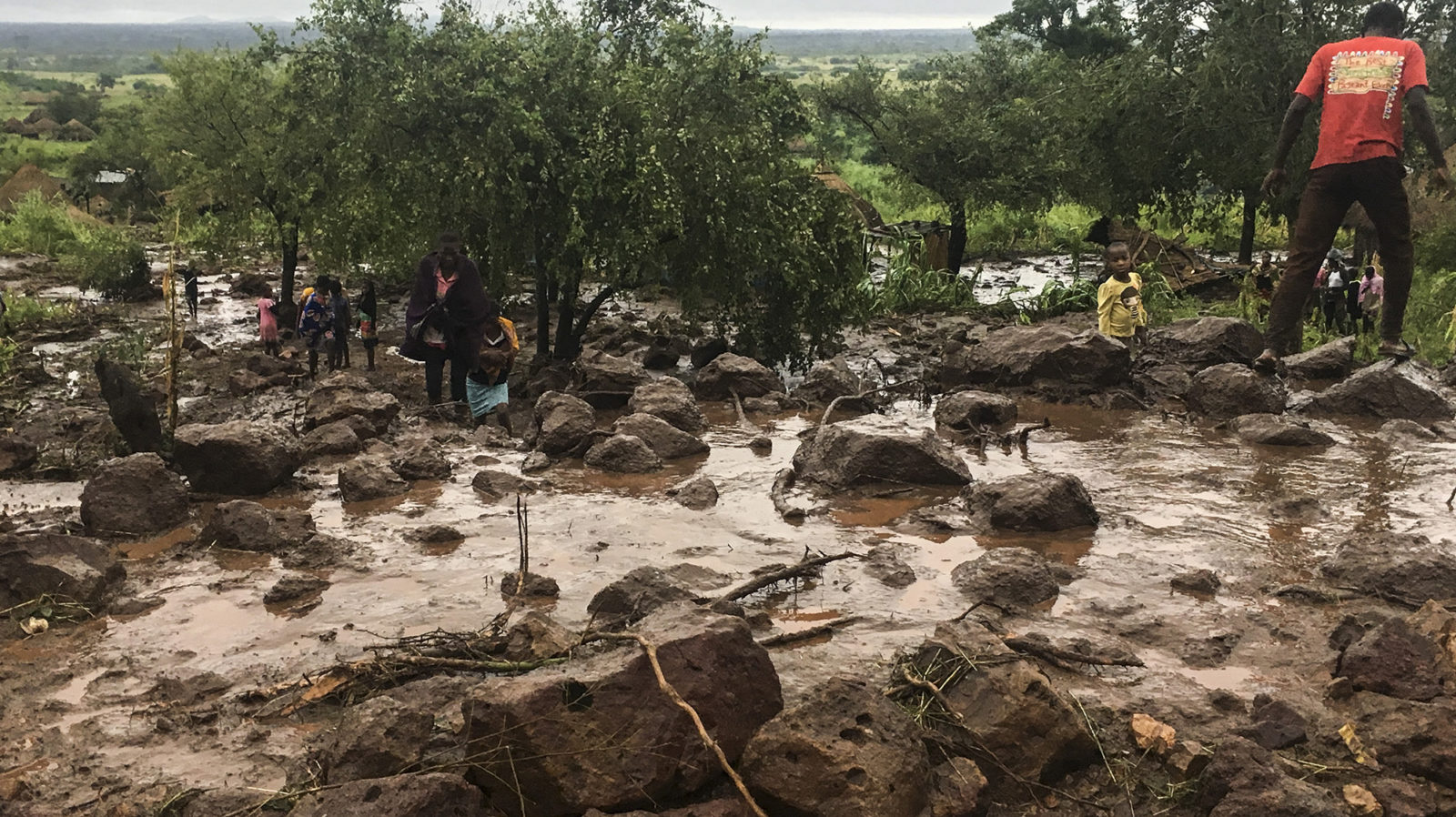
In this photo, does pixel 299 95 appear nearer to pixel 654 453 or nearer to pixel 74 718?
pixel 654 453

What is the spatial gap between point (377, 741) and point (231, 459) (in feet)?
15.2

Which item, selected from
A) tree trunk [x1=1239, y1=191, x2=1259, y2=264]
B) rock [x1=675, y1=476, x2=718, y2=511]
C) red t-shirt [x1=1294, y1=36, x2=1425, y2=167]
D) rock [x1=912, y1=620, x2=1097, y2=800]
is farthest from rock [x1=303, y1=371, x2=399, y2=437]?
tree trunk [x1=1239, y1=191, x2=1259, y2=264]

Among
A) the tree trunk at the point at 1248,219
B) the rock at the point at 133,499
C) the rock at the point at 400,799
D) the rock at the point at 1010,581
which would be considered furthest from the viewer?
the tree trunk at the point at 1248,219

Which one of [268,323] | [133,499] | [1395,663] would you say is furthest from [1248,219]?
[133,499]

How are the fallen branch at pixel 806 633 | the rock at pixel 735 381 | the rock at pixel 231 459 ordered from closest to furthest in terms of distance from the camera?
the fallen branch at pixel 806 633
the rock at pixel 231 459
the rock at pixel 735 381

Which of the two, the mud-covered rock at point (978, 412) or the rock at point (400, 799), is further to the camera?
the mud-covered rock at point (978, 412)

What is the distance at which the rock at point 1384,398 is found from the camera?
9.12 metres

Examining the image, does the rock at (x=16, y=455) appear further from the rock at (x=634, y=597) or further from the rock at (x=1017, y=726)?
the rock at (x=1017, y=726)

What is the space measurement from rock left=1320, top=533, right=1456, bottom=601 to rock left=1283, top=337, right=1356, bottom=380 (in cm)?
536

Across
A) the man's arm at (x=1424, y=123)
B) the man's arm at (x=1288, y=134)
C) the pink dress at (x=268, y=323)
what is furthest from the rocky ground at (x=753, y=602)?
the pink dress at (x=268, y=323)

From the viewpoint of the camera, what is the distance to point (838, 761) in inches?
135

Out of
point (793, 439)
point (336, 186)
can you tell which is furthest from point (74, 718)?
point (336, 186)

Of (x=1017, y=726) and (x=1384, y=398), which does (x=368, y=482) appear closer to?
(x=1017, y=726)

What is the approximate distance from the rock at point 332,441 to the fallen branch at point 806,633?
16.3 feet
